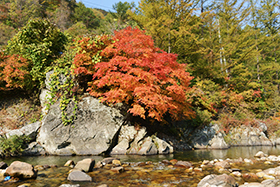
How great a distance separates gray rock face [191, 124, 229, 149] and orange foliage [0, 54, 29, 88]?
12627 mm

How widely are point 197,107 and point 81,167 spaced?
36.6 feet

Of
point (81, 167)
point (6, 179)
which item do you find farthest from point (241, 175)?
point (6, 179)

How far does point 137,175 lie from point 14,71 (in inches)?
424

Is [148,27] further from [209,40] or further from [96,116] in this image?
[96,116]

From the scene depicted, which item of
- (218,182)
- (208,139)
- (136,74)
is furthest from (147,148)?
(208,139)

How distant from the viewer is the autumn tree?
355 inches

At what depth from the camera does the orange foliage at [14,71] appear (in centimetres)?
1137

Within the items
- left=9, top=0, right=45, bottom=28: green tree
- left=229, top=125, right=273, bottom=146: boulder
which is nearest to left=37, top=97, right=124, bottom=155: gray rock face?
left=229, top=125, right=273, bottom=146: boulder

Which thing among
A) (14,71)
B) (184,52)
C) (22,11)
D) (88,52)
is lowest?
(14,71)

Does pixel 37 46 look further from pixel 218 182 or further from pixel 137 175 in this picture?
pixel 218 182

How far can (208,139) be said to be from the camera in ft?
43.3

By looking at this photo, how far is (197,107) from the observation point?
14898mm

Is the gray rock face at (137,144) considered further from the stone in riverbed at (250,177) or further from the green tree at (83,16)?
the green tree at (83,16)

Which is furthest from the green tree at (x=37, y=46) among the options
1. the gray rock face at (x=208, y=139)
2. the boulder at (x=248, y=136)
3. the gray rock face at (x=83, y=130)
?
the boulder at (x=248, y=136)
